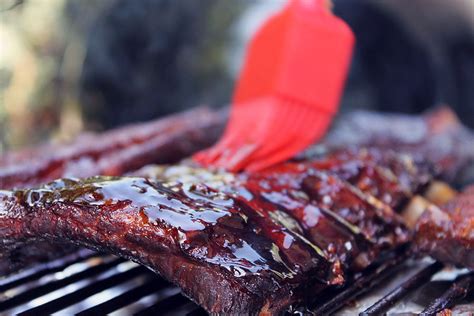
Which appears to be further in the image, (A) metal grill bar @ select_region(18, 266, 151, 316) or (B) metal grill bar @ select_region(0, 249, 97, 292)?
(B) metal grill bar @ select_region(0, 249, 97, 292)

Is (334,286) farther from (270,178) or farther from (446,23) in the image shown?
(446,23)

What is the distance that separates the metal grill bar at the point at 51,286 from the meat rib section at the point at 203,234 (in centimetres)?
26

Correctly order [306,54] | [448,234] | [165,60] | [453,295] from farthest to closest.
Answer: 1. [165,60]
2. [306,54]
3. [448,234]
4. [453,295]

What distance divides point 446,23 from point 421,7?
33 cm

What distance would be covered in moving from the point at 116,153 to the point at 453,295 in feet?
8.16

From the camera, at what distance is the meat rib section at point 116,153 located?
3395mm

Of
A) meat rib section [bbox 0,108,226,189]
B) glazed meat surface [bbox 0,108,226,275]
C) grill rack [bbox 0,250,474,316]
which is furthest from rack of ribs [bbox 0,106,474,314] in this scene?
meat rib section [bbox 0,108,226,189]

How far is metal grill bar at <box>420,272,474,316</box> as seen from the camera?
7.39 ft

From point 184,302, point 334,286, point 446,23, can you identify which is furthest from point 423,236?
point 446,23

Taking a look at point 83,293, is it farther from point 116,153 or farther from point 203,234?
point 116,153

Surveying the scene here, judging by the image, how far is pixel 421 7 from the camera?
18.6ft

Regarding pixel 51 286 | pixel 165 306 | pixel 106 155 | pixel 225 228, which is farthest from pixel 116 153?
pixel 225 228

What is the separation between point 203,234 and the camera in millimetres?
2076

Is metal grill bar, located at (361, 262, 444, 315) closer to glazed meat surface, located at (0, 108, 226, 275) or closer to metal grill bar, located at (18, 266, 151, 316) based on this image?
metal grill bar, located at (18, 266, 151, 316)
